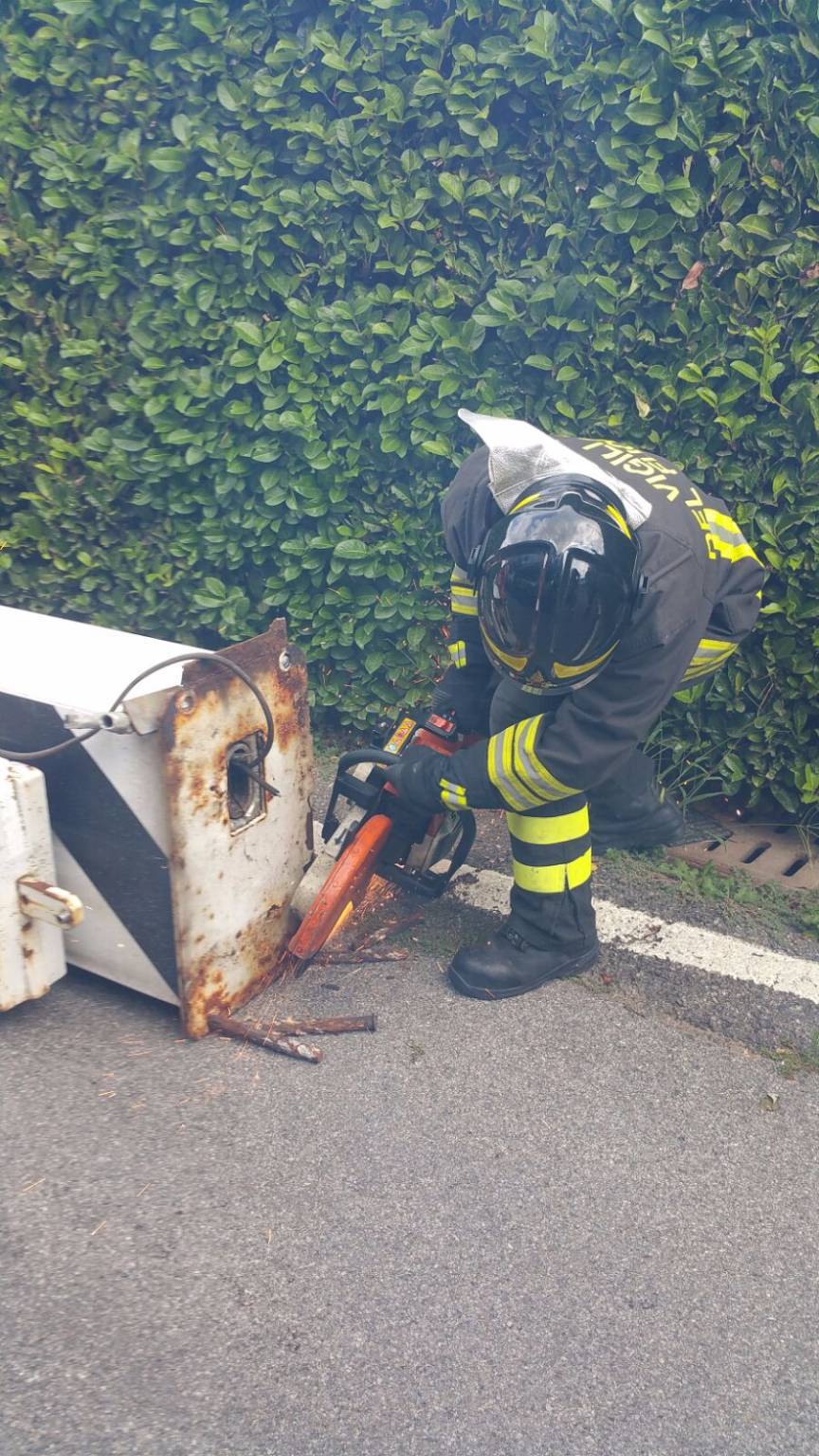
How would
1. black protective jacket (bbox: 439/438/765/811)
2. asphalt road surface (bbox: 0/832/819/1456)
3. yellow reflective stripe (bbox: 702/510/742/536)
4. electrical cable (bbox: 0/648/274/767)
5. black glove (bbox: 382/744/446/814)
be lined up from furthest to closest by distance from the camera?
yellow reflective stripe (bbox: 702/510/742/536), black glove (bbox: 382/744/446/814), black protective jacket (bbox: 439/438/765/811), electrical cable (bbox: 0/648/274/767), asphalt road surface (bbox: 0/832/819/1456)

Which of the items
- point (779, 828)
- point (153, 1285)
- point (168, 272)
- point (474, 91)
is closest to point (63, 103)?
point (168, 272)

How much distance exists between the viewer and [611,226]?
3.35 metres

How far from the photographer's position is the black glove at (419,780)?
2.86 metres

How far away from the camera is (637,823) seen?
358 centimetres

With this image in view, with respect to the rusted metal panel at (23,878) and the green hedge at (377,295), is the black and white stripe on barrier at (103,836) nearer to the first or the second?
the rusted metal panel at (23,878)

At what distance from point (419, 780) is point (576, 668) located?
0.57 m

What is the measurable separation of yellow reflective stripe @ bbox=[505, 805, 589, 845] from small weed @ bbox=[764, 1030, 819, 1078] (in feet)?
2.47

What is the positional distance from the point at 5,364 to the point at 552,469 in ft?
8.46

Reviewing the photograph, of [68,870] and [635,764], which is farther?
[635,764]

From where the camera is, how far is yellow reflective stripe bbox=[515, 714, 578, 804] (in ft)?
8.80

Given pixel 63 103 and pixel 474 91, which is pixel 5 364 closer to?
pixel 63 103

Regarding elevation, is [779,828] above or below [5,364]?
below

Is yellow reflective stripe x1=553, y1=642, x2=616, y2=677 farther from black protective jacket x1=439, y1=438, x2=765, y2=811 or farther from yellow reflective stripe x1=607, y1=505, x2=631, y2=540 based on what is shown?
yellow reflective stripe x1=607, y1=505, x2=631, y2=540

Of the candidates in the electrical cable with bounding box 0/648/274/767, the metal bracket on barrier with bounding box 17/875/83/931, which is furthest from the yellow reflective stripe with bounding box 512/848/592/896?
the metal bracket on barrier with bounding box 17/875/83/931
